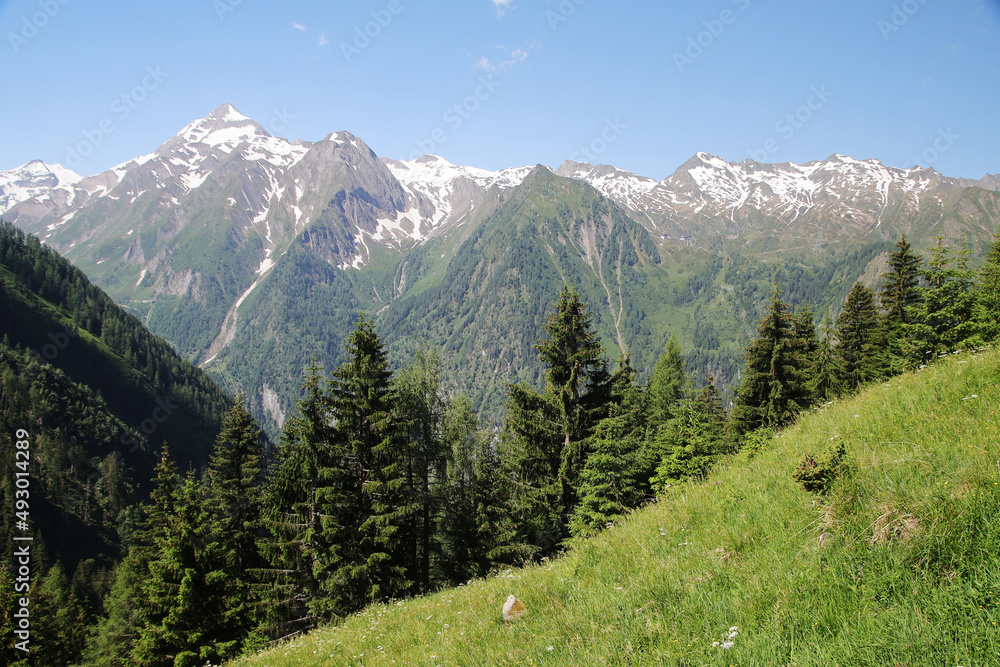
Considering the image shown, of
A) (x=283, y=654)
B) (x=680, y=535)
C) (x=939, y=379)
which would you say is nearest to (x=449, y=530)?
(x=283, y=654)

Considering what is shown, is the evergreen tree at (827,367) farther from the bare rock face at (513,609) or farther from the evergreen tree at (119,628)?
the evergreen tree at (119,628)

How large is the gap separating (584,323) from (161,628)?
23209mm

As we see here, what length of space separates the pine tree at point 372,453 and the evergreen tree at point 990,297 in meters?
25.2

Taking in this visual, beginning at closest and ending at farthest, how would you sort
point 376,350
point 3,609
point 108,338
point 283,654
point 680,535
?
1. point 680,535
2. point 283,654
3. point 376,350
4. point 3,609
5. point 108,338

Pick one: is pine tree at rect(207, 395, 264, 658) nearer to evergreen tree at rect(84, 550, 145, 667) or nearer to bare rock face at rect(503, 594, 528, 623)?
evergreen tree at rect(84, 550, 145, 667)

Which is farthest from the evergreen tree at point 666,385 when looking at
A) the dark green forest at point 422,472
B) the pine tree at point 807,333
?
the pine tree at point 807,333

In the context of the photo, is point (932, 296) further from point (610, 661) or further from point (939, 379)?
point (610, 661)

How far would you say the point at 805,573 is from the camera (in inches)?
178

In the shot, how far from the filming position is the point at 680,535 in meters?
6.96

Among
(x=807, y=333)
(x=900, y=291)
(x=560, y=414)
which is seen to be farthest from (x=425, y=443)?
(x=900, y=291)

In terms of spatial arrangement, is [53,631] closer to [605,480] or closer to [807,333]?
[605,480]

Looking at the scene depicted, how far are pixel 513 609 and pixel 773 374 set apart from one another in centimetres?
2977

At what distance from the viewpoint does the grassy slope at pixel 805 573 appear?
364 cm

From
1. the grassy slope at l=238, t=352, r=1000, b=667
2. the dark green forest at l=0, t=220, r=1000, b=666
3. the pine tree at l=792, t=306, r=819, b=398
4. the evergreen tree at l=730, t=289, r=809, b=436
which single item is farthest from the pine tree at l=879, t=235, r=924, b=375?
the grassy slope at l=238, t=352, r=1000, b=667
